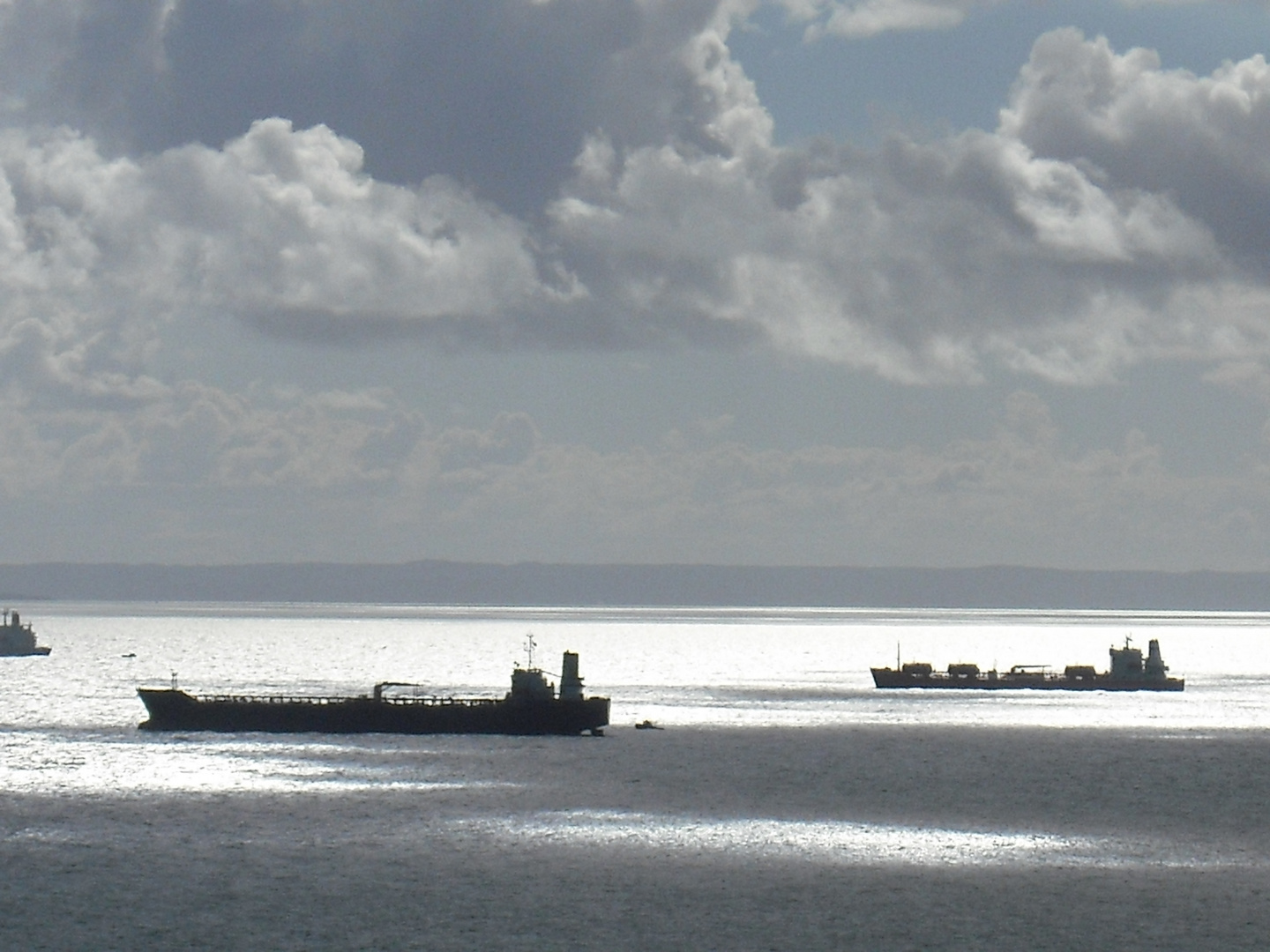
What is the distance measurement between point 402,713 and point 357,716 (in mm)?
3855

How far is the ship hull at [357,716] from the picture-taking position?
136 meters

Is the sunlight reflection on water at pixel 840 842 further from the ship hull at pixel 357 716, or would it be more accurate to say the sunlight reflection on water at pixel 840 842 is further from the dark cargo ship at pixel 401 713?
the ship hull at pixel 357 716

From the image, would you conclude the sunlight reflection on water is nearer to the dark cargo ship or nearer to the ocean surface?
the ocean surface

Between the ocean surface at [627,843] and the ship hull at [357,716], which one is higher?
the ship hull at [357,716]

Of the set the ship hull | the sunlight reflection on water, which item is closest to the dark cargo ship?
the ship hull

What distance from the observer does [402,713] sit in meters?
143

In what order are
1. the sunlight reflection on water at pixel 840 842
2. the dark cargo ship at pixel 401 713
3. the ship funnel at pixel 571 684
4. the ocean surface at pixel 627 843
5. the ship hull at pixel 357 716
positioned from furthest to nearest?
1. the ship hull at pixel 357 716
2. the dark cargo ship at pixel 401 713
3. the ship funnel at pixel 571 684
4. the sunlight reflection on water at pixel 840 842
5. the ocean surface at pixel 627 843

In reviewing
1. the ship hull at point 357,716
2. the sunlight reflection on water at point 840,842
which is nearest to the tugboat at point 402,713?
the ship hull at point 357,716

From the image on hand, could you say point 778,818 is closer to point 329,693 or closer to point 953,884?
point 953,884

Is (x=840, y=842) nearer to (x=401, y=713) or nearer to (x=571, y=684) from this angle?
(x=571, y=684)

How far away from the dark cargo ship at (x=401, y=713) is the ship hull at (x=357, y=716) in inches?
2.7

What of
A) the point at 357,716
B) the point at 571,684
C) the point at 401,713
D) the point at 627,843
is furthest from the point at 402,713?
the point at 627,843

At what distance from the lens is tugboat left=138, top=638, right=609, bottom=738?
135125mm

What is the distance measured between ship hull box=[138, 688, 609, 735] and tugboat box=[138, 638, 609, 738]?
0.07m
